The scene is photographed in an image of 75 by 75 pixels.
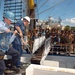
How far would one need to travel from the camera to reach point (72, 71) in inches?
113

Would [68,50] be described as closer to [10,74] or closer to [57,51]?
[57,51]

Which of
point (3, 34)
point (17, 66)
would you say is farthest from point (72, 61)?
point (3, 34)

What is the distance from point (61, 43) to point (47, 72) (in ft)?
15.5

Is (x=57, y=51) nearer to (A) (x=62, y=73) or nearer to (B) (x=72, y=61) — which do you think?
(B) (x=72, y=61)

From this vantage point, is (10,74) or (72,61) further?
(72,61)

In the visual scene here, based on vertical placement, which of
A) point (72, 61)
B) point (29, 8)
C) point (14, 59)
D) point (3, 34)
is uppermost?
point (29, 8)

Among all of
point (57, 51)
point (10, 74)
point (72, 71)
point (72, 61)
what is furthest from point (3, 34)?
point (57, 51)

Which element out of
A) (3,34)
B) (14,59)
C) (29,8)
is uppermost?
(29,8)

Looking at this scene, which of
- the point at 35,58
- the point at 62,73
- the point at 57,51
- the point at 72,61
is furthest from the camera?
the point at 57,51

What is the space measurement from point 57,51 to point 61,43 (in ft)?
2.01

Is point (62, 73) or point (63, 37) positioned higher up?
point (63, 37)

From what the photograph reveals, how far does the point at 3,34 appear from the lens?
2.70m

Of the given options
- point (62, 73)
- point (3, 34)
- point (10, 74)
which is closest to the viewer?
point (3, 34)

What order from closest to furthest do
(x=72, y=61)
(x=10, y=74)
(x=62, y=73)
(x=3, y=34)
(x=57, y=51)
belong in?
1. (x=3, y=34)
2. (x=62, y=73)
3. (x=10, y=74)
4. (x=72, y=61)
5. (x=57, y=51)
